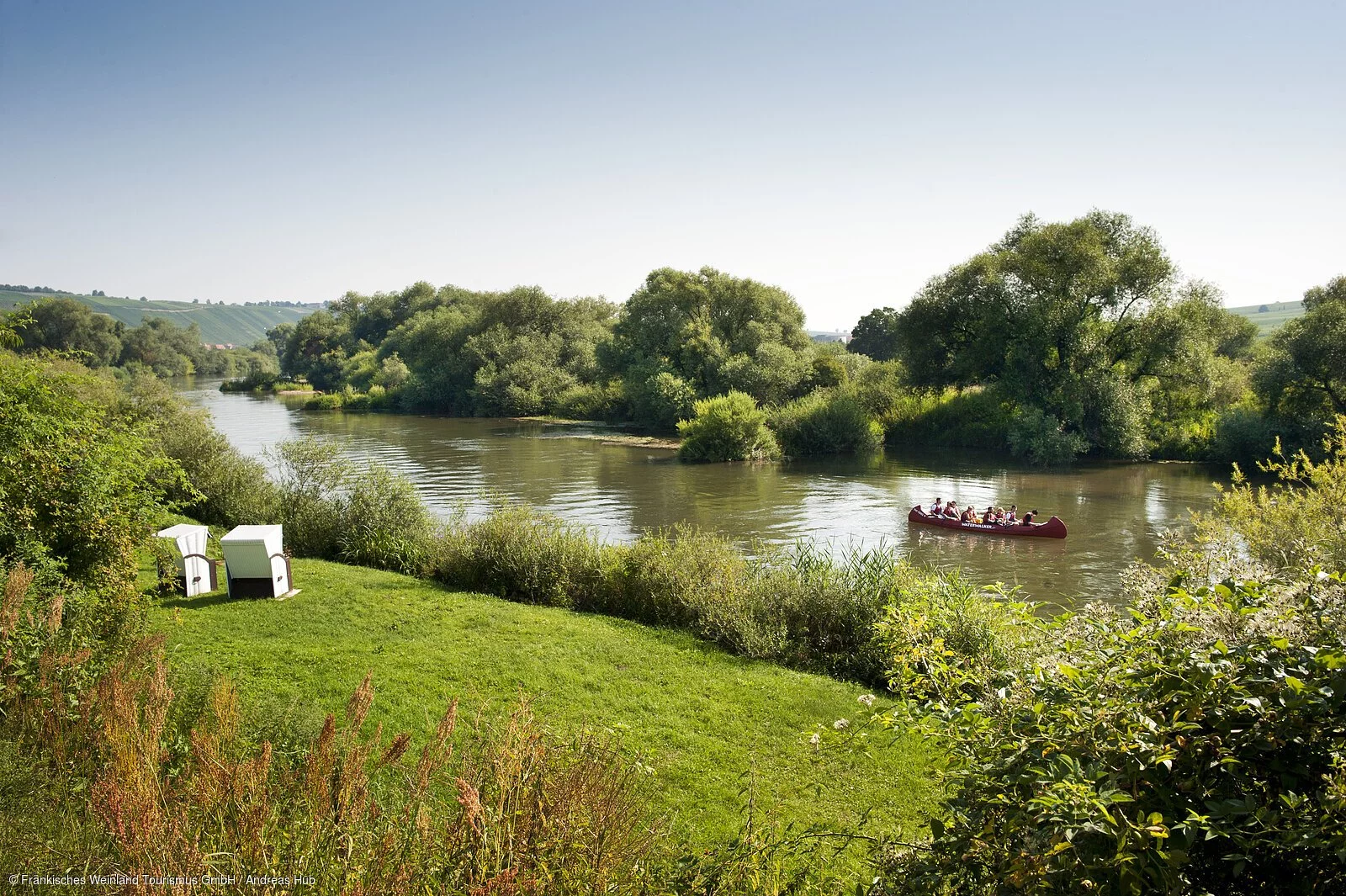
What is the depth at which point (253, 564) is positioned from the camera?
46.9ft

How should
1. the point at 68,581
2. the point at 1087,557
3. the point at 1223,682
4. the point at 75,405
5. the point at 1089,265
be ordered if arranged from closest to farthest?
1. the point at 1223,682
2. the point at 68,581
3. the point at 75,405
4. the point at 1087,557
5. the point at 1089,265

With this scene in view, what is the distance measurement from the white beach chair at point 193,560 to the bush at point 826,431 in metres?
34.4

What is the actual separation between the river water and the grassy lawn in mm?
5674

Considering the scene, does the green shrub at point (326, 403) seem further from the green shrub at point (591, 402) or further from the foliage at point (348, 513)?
the foliage at point (348, 513)

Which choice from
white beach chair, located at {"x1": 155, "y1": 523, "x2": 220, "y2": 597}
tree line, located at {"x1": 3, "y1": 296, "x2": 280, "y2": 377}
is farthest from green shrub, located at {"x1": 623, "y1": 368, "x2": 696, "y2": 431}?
tree line, located at {"x1": 3, "y1": 296, "x2": 280, "y2": 377}

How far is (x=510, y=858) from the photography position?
3.47 metres

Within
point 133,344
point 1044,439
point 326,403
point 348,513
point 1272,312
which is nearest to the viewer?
point 348,513

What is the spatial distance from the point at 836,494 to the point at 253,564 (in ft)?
81.1

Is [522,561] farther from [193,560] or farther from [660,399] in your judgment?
[660,399]

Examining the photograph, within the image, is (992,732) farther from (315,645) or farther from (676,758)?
(315,645)

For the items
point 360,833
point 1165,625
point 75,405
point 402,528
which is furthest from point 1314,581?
point 402,528

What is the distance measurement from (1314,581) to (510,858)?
161 inches

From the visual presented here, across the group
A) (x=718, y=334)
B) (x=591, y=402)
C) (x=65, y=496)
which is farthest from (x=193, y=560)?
(x=591, y=402)

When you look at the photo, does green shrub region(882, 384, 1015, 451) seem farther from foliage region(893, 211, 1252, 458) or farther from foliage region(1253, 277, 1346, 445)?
foliage region(1253, 277, 1346, 445)
